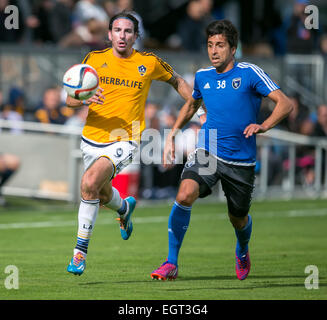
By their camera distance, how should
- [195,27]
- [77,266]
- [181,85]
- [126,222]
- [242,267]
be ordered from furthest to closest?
1. [195,27]
2. [126,222]
3. [181,85]
4. [242,267]
5. [77,266]

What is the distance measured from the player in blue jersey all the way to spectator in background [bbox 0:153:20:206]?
26.0 feet

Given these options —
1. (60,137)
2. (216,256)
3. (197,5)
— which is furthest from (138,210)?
(197,5)

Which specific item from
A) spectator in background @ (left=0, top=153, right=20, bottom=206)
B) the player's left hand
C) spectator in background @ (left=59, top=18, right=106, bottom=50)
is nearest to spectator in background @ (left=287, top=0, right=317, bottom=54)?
spectator in background @ (left=59, top=18, right=106, bottom=50)

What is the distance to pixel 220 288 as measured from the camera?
854cm

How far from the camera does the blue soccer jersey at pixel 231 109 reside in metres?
8.96

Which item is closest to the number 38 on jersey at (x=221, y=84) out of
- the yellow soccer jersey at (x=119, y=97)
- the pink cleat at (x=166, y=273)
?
the yellow soccer jersey at (x=119, y=97)

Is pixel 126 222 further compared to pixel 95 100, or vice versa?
pixel 126 222

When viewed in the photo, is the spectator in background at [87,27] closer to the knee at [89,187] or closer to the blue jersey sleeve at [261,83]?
the knee at [89,187]

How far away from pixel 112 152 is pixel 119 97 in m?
0.64

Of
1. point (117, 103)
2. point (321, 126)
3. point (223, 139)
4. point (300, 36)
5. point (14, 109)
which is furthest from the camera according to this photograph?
point (300, 36)

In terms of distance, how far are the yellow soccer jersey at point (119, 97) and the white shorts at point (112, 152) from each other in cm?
6

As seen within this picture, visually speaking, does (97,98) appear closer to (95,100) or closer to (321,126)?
(95,100)

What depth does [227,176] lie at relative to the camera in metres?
9.00

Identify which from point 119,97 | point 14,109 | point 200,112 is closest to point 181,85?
point 200,112
